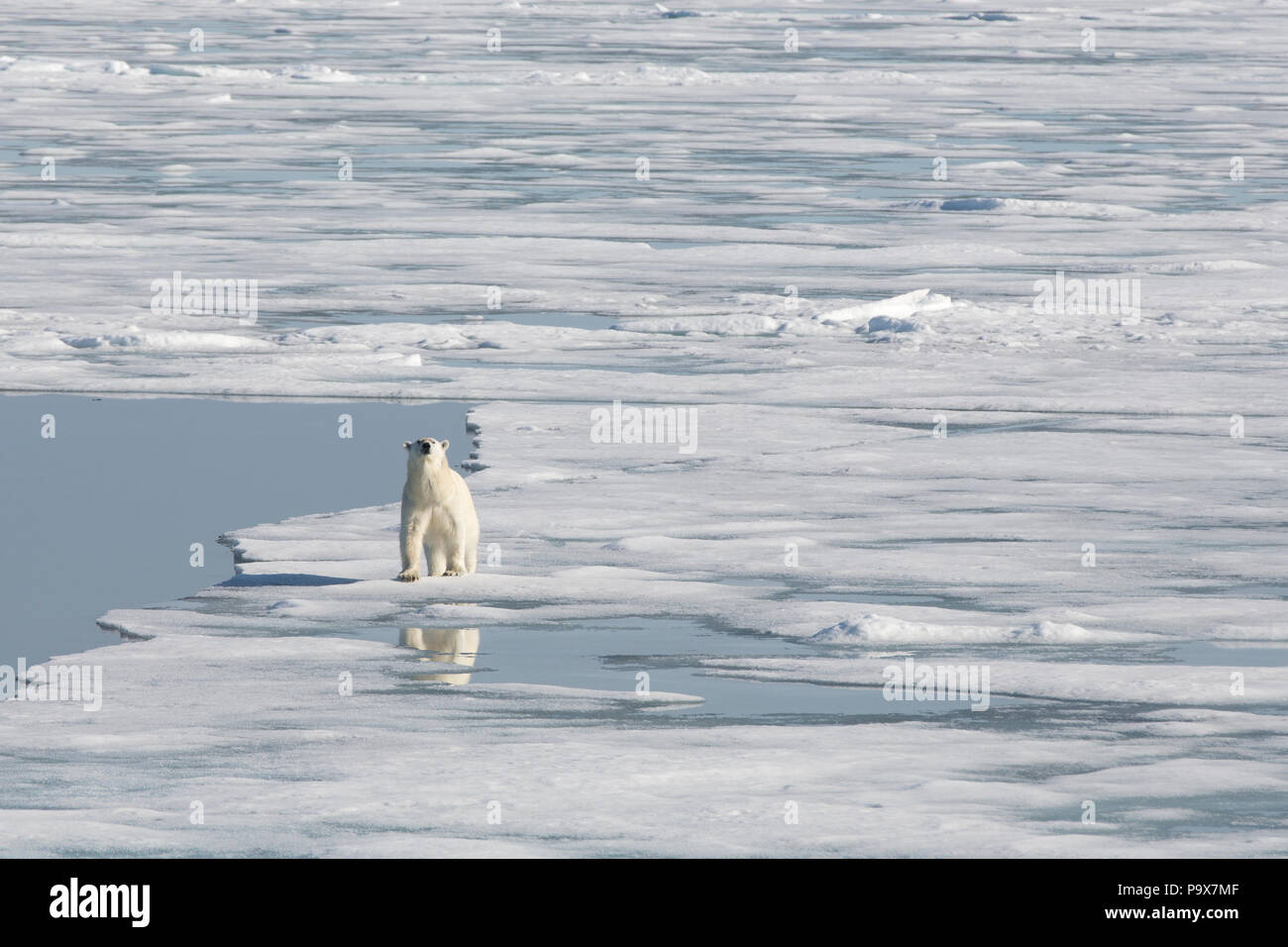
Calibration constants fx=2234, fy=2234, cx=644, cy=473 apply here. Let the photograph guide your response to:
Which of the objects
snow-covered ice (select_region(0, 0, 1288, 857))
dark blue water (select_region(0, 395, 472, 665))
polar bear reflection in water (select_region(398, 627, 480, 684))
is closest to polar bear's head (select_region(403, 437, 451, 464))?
snow-covered ice (select_region(0, 0, 1288, 857))

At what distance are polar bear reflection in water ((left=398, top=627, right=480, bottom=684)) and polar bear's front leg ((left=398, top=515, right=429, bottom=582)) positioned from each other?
1.45 ft

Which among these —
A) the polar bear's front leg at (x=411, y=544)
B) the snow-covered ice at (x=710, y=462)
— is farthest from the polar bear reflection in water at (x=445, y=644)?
the polar bear's front leg at (x=411, y=544)

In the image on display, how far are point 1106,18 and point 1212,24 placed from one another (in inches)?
96.6

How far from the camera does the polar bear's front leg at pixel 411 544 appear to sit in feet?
20.5

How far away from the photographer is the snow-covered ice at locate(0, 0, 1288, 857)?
14.4ft

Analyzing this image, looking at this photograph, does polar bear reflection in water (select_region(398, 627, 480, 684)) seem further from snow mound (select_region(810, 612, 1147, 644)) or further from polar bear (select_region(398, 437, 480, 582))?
snow mound (select_region(810, 612, 1147, 644))

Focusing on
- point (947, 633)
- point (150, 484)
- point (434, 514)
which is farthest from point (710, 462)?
point (947, 633)

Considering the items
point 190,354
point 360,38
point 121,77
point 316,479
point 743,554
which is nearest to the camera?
point 743,554

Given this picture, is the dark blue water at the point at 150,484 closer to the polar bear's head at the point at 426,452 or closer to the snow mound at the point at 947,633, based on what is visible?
the polar bear's head at the point at 426,452

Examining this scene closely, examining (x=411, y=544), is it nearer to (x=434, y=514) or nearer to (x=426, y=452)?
(x=434, y=514)

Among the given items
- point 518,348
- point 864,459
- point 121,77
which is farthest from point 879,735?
point 121,77

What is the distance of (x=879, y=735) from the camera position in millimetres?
4797

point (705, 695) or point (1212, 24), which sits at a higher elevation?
point (1212, 24)
